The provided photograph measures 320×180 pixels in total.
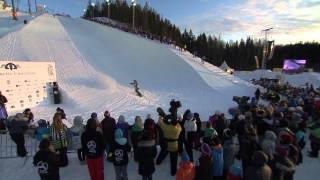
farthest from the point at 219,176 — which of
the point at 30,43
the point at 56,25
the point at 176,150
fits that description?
the point at 56,25

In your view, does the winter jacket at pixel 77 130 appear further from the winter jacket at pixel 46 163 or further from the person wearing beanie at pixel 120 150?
the winter jacket at pixel 46 163

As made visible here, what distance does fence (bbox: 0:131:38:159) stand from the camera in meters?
10.8

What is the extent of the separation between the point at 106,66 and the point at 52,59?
5805mm

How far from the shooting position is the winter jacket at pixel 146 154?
8008mm

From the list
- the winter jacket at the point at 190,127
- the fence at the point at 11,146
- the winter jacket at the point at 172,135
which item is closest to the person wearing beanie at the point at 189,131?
the winter jacket at the point at 190,127

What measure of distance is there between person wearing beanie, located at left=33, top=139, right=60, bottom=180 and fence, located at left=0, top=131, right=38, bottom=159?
3736 mm

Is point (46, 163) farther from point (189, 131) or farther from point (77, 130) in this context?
point (189, 131)

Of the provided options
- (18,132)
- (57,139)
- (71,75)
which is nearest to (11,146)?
(18,132)

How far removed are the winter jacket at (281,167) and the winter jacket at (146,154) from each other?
8.57ft

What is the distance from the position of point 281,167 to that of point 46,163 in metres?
4.81

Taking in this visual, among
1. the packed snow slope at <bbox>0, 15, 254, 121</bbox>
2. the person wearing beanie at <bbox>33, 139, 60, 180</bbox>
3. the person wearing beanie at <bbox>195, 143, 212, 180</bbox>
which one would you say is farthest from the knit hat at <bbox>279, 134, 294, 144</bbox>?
the packed snow slope at <bbox>0, 15, 254, 121</bbox>

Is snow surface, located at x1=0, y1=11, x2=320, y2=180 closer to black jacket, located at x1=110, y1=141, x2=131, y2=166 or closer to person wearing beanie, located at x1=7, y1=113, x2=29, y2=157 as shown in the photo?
person wearing beanie, located at x1=7, y1=113, x2=29, y2=157

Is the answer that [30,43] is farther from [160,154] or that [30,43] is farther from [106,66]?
[160,154]

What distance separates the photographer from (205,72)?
41438mm
